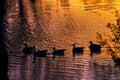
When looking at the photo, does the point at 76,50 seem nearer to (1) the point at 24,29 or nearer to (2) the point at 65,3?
(1) the point at 24,29

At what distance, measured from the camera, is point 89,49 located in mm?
4824

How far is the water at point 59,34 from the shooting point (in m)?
4.47

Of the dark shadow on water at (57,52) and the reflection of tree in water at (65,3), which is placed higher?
the reflection of tree in water at (65,3)

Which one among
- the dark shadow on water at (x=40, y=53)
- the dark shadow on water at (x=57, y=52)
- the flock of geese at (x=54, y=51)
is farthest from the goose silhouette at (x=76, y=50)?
the dark shadow on water at (x=40, y=53)

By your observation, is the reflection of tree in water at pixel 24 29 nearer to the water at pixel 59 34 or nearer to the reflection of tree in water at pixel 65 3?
the water at pixel 59 34

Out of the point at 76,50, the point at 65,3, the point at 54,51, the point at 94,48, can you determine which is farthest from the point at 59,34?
the point at 65,3

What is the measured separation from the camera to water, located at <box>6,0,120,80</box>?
4.47m

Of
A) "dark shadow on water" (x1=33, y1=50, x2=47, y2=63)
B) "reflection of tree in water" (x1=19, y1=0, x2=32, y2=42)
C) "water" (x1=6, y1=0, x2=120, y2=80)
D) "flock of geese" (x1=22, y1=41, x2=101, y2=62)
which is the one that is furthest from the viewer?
"reflection of tree in water" (x1=19, y1=0, x2=32, y2=42)

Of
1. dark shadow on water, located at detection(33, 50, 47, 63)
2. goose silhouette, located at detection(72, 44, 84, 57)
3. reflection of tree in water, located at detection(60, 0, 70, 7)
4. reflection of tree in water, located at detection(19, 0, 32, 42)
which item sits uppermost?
reflection of tree in water, located at detection(60, 0, 70, 7)

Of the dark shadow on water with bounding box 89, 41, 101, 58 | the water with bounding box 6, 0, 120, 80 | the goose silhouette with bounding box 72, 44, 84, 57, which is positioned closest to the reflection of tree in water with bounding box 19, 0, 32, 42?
the water with bounding box 6, 0, 120, 80

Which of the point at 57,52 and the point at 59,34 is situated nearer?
the point at 57,52

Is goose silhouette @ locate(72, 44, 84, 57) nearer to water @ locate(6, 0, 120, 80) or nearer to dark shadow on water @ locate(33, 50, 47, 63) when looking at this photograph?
water @ locate(6, 0, 120, 80)

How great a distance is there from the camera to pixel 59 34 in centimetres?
536

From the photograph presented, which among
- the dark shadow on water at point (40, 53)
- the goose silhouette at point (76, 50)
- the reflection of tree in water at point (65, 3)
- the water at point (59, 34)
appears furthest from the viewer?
the reflection of tree in water at point (65, 3)
